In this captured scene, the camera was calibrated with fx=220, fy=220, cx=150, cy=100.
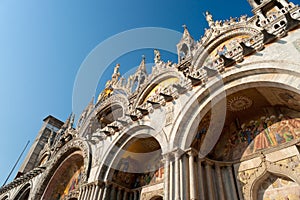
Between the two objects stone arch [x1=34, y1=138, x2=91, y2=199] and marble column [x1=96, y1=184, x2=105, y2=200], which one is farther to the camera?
stone arch [x1=34, y1=138, x2=91, y2=199]

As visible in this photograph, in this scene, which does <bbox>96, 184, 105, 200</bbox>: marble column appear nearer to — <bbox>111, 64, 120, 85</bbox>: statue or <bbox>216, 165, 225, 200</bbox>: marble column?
<bbox>216, 165, 225, 200</bbox>: marble column

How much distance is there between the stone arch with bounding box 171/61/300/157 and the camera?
505cm

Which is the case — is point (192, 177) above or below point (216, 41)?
below

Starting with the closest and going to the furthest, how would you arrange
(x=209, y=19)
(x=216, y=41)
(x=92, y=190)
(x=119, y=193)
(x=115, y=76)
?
(x=92, y=190) → (x=119, y=193) → (x=216, y=41) → (x=209, y=19) → (x=115, y=76)

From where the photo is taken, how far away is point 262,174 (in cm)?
567

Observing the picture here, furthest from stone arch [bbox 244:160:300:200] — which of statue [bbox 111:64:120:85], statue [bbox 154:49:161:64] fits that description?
statue [bbox 111:64:120:85]

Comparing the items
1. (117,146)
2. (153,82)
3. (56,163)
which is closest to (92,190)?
(117,146)

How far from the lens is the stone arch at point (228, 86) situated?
505cm

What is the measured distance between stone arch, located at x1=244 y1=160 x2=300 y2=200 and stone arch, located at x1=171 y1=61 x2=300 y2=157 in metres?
1.41

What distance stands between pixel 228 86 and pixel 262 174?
8.03ft

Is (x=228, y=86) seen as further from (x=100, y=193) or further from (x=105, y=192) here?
(x=100, y=193)

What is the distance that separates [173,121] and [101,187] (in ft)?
12.4

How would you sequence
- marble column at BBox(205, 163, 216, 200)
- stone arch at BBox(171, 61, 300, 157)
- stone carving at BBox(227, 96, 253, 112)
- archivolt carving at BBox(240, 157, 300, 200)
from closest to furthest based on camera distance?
stone arch at BBox(171, 61, 300, 157), archivolt carving at BBox(240, 157, 300, 200), marble column at BBox(205, 163, 216, 200), stone carving at BBox(227, 96, 253, 112)

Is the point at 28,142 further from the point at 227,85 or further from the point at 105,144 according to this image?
the point at 227,85
